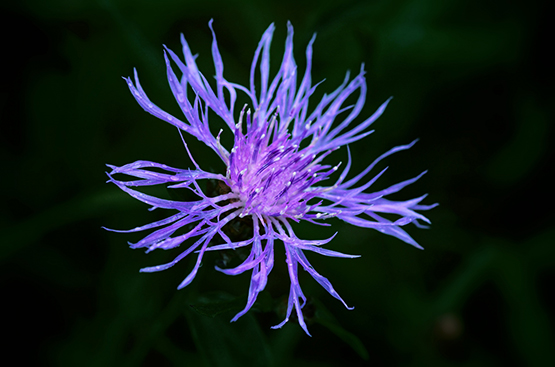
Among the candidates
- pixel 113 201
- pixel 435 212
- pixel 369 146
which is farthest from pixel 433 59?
pixel 113 201

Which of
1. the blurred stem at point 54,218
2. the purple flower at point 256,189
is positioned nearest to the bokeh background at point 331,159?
the blurred stem at point 54,218

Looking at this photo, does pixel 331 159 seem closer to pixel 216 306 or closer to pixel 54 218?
pixel 216 306

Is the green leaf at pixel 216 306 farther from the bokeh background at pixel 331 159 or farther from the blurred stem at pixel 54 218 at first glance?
the blurred stem at pixel 54 218

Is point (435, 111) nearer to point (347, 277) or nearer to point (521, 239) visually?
point (521, 239)

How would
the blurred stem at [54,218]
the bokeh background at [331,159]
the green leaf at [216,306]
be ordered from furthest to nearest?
the bokeh background at [331,159], the blurred stem at [54,218], the green leaf at [216,306]

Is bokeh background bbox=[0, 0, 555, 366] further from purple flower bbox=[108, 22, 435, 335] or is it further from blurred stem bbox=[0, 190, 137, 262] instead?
purple flower bbox=[108, 22, 435, 335]

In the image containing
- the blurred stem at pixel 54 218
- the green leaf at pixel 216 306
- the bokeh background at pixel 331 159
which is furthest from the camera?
the bokeh background at pixel 331 159

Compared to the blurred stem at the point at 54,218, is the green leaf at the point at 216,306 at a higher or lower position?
lower

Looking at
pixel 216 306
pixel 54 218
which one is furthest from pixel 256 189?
pixel 54 218
